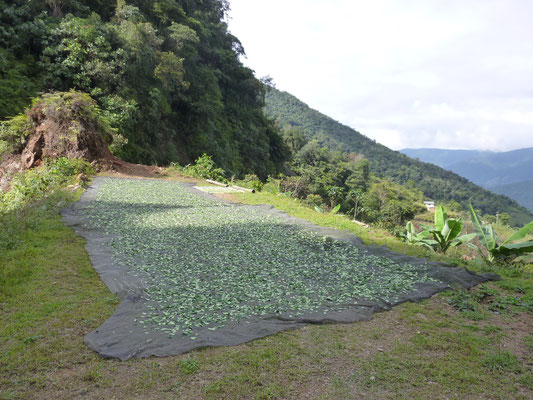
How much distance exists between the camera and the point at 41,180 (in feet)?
35.2

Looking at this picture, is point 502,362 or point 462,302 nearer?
point 502,362

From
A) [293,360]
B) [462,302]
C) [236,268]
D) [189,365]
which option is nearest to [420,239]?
[462,302]

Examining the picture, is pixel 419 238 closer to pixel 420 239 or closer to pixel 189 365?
pixel 420 239

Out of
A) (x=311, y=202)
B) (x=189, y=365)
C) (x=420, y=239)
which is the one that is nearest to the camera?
(x=189, y=365)

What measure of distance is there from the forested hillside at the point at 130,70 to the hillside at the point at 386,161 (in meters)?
47.4

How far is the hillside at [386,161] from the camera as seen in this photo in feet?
254

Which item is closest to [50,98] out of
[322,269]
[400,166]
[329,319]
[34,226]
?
[34,226]

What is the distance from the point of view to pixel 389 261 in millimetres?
5902

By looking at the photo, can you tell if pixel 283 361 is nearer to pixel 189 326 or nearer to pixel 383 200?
pixel 189 326

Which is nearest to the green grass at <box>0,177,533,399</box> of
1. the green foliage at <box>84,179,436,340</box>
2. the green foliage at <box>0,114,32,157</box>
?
the green foliage at <box>84,179,436,340</box>

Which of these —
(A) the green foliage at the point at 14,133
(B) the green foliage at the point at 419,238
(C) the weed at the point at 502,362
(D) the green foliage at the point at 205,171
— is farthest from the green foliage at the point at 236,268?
(D) the green foliage at the point at 205,171

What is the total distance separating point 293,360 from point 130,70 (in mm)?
19487

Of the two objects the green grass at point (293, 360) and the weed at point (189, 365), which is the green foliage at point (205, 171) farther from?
the weed at point (189, 365)

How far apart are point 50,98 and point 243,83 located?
81.0 ft
